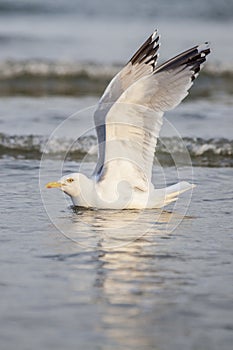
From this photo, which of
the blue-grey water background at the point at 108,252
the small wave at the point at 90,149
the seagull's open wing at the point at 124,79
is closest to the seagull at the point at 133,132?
the seagull's open wing at the point at 124,79

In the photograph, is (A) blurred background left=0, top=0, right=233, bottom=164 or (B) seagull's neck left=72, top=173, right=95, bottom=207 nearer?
(B) seagull's neck left=72, top=173, right=95, bottom=207

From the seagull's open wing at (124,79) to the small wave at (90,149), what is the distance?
198 centimetres

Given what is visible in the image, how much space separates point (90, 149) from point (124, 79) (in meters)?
2.61

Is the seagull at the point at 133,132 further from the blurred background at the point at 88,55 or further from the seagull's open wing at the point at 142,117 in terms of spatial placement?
the blurred background at the point at 88,55

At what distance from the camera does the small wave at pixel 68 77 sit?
1527 centimetres

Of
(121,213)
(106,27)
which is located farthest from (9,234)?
(106,27)

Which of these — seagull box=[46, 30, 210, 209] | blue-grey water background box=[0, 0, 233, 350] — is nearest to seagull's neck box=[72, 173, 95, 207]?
seagull box=[46, 30, 210, 209]

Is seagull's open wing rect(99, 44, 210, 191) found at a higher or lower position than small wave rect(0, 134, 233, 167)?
higher

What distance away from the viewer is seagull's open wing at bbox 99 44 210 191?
7.05 meters

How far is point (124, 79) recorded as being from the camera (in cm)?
733

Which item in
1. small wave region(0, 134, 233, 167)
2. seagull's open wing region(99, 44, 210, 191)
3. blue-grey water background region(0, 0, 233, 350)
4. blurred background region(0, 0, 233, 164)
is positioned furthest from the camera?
blurred background region(0, 0, 233, 164)

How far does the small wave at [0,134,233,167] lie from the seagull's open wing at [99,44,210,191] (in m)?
1.94

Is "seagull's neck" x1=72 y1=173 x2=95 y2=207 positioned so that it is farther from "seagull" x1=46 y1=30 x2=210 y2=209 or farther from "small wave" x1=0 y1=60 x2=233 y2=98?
"small wave" x1=0 y1=60 x2=233 y2=98

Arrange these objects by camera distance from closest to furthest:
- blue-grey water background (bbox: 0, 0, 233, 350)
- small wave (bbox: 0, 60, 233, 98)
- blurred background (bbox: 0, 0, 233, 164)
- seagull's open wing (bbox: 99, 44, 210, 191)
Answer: blue-grey water background (bbox: 0, 0, 233, 350), seagull's open wing (bbox: 99, 44, 210, 191), blurred background (bbox: 0, 0, 233, 164), small wave (bbox: 0, 60, 233, 98)
